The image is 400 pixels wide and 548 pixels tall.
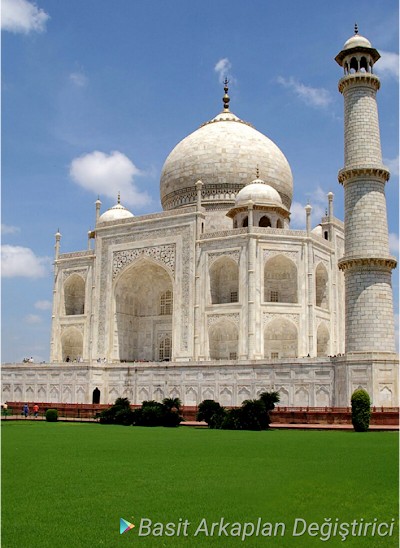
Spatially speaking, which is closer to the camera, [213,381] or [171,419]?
[171,419]

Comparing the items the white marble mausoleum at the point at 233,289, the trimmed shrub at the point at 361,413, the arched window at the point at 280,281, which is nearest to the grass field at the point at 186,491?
the trimmed shrub at the point at 361,413

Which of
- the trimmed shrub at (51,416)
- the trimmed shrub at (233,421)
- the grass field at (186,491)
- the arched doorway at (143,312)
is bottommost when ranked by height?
the trimmed shrub at (51,416)

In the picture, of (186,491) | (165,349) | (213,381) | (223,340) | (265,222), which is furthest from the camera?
(165,349)

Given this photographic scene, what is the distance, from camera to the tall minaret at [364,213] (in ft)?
56.0

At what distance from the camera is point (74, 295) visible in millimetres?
30750

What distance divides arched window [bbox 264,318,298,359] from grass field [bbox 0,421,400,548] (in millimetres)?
15232

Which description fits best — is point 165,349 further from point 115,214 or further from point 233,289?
point 115,214

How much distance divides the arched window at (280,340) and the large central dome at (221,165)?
7.25 metres

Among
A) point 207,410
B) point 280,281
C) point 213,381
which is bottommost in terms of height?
point 207,410

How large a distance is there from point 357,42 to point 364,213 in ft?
17.0

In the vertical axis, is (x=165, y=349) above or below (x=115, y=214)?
below

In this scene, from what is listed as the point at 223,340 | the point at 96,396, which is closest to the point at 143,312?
the point at 223,340

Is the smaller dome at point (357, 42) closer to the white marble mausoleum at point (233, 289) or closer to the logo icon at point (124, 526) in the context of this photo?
the white marble mausoleum at point (233, 289)

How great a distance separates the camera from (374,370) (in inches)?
660
